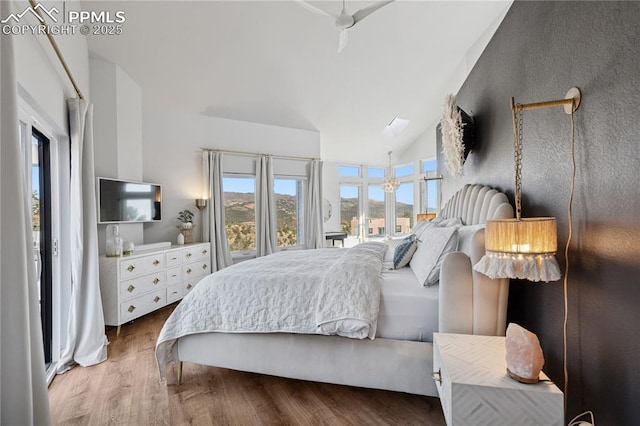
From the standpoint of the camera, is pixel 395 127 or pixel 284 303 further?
pixel 395 127

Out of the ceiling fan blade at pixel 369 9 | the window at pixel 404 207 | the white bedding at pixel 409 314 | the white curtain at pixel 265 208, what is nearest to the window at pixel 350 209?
the window at pixel 404 207

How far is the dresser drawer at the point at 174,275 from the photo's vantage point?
3.68 meters

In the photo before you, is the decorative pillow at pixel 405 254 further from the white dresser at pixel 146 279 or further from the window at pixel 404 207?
the window at pixel 404 207

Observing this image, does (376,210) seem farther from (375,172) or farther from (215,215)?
(215,215)

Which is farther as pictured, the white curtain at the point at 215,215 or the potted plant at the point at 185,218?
the white curtain at the point at 215,215

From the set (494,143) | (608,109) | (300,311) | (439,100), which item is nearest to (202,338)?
(300,311)

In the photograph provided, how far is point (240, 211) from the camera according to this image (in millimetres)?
5297

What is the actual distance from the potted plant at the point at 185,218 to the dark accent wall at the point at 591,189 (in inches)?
166

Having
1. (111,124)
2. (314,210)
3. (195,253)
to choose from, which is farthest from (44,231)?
(314,210)

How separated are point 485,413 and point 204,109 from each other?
5057mm

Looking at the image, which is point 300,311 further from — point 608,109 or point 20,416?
point 608,109

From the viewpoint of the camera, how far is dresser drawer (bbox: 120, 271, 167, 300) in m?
3.03

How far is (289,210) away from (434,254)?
421cm

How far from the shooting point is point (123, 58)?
346 cm
